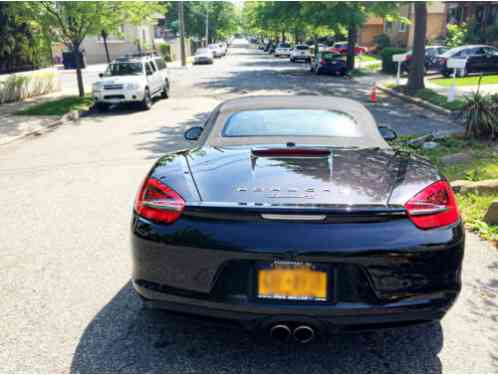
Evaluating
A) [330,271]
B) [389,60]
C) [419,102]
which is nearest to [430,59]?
[389,60]

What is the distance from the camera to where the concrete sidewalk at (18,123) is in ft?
38.1

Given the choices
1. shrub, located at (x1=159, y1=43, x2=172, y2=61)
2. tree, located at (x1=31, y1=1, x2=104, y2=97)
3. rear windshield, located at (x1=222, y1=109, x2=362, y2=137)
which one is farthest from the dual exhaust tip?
shrub, located at (x1=159, y1=43, x2=172, y2=61)

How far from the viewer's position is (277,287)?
2.42 m

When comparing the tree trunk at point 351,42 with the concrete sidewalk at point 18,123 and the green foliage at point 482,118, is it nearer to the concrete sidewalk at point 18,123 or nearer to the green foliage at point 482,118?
the concrete sidewalk at point 18,123

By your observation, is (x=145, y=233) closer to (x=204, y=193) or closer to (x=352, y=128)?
(x=204, y=193)

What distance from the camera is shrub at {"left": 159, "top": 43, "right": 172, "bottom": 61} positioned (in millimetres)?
50719

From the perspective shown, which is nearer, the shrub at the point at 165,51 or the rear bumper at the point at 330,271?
the rear bumper at the point at 330,271

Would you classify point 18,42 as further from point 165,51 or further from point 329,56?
point 165,51

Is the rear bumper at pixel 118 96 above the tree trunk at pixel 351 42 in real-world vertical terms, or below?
below

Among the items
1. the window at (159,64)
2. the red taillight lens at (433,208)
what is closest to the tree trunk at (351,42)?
the window at (159,64)

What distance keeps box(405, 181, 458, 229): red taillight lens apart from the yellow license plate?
594mm

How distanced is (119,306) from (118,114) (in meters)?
12.9

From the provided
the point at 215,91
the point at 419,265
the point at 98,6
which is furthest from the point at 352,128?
the point at 215,91

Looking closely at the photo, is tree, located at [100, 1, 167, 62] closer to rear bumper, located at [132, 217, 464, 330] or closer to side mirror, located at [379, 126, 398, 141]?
side mirror, located at [379, 126, 398, 141]
